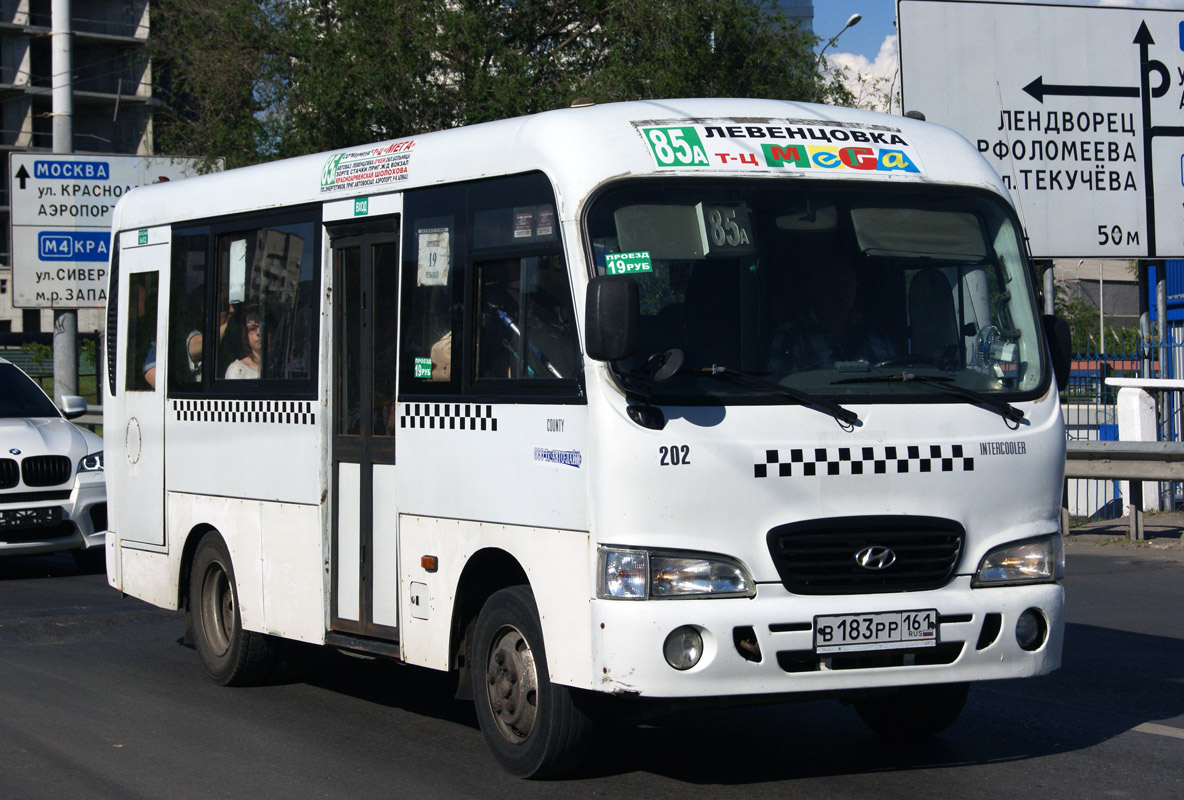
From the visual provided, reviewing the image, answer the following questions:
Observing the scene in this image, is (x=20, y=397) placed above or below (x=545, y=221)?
below

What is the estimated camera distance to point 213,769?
22.7ft

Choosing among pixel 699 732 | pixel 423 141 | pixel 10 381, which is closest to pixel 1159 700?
pixel 699 732

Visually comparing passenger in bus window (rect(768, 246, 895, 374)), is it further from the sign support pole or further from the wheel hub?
the sign support pole

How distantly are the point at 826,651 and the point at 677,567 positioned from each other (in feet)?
2.16

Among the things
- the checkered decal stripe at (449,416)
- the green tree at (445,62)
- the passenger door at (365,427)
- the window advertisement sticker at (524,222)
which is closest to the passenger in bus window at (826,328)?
the window advertisement sticker at (524,222)

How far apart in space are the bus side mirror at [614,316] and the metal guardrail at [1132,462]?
953 centimetres

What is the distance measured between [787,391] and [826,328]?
0.42 meters

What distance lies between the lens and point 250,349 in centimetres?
901

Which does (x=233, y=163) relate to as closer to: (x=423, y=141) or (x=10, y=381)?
(x=10, y=381)

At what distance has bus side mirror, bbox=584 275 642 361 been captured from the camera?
5.88 m

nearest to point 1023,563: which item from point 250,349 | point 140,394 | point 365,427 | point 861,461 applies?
point 861,461

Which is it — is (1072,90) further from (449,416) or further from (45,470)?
(449,416)

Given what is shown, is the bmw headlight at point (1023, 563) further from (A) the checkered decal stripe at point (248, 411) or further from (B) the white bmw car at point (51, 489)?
(B) the white bmw car at point (51, 489)

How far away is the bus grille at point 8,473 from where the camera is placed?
47.2 ft
